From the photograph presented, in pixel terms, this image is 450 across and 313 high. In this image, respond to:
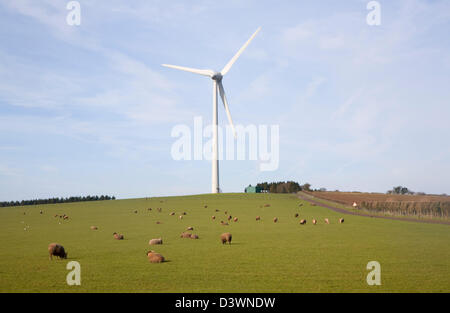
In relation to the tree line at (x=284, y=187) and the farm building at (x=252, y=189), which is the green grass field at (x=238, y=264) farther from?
the tree line at (x=284, y=187)

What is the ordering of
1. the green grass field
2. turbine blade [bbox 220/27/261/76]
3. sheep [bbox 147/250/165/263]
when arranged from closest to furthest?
the green grass field → sheep [bbox 147/250/165/263] → turbine blade [bbox 220/27/261/76]

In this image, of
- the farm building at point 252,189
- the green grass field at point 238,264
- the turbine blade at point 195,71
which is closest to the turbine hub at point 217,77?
the turbine blade at point 195,71

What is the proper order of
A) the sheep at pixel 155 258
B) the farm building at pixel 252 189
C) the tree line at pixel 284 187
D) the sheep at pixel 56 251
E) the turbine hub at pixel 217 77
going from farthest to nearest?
the tree line at pixel 284 187, the farm building at pixel 252 189, the turbine hub at pixel 217 77, the sheep at pixel 56 251, the sheep at pixel 155 258

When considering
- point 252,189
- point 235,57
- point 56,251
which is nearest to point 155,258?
point 56,251

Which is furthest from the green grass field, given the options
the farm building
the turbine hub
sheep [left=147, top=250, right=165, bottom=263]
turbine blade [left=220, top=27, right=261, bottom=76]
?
the farm building

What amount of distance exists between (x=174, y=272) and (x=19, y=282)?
5.34 m

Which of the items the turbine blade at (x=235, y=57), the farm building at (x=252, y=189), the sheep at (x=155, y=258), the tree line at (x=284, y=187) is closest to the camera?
the sheep at (x=155, y=258)

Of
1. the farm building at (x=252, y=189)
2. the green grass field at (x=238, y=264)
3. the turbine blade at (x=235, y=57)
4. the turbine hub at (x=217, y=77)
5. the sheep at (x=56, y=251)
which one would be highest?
the turbine blade at (x=235, y=57)

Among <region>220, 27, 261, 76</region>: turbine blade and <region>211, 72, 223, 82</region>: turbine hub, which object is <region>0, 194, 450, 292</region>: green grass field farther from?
<region>211, 72, 223, 82</region>: turbine hub

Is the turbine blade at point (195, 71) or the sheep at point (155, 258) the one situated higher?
the turbine blade at point (195, 71)

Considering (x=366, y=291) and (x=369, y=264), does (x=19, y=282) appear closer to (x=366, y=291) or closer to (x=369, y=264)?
(x=366, y=291)

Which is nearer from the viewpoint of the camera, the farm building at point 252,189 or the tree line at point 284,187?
the farm building at point 252,189

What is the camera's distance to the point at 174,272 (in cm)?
1470

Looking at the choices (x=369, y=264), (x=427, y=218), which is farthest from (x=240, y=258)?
(x=427, y=218)
